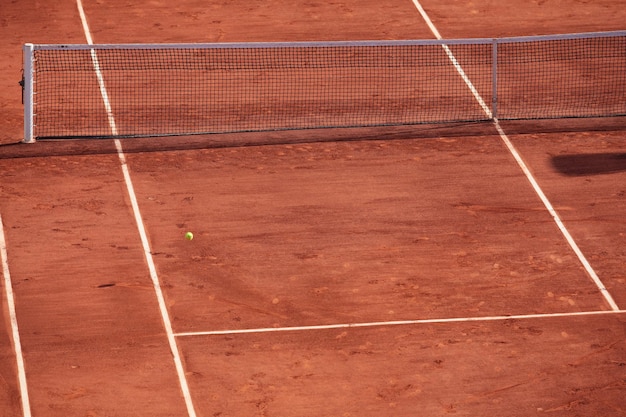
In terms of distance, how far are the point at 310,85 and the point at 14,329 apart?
9189mm

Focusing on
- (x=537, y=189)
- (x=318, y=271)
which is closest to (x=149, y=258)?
(x=318, y=271)

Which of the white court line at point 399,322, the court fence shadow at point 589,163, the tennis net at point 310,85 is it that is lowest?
the white court line at point 399,322

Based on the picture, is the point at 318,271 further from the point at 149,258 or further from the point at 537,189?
the point at 537,189

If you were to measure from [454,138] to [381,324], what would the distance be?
596 centimetres

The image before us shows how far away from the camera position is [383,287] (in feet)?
62.1

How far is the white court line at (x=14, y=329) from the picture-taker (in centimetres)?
1644

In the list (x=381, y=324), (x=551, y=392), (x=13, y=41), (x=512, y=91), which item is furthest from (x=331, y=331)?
(x=13, y=41)

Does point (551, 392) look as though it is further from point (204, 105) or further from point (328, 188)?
point (204, 105)

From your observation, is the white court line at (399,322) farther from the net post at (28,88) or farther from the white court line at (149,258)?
the net post at (28,88)

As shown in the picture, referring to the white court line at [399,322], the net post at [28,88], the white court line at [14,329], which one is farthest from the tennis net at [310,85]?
the white court line at [399,322]

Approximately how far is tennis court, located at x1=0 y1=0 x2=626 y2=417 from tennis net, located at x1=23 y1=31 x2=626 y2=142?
50 cm

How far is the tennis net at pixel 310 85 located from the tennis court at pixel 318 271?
501 millimetres

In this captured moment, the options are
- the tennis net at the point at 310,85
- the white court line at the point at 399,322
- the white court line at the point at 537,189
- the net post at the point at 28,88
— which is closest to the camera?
the white court line at the point at 399,322

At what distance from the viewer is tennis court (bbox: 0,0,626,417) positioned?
1681 centimetres
